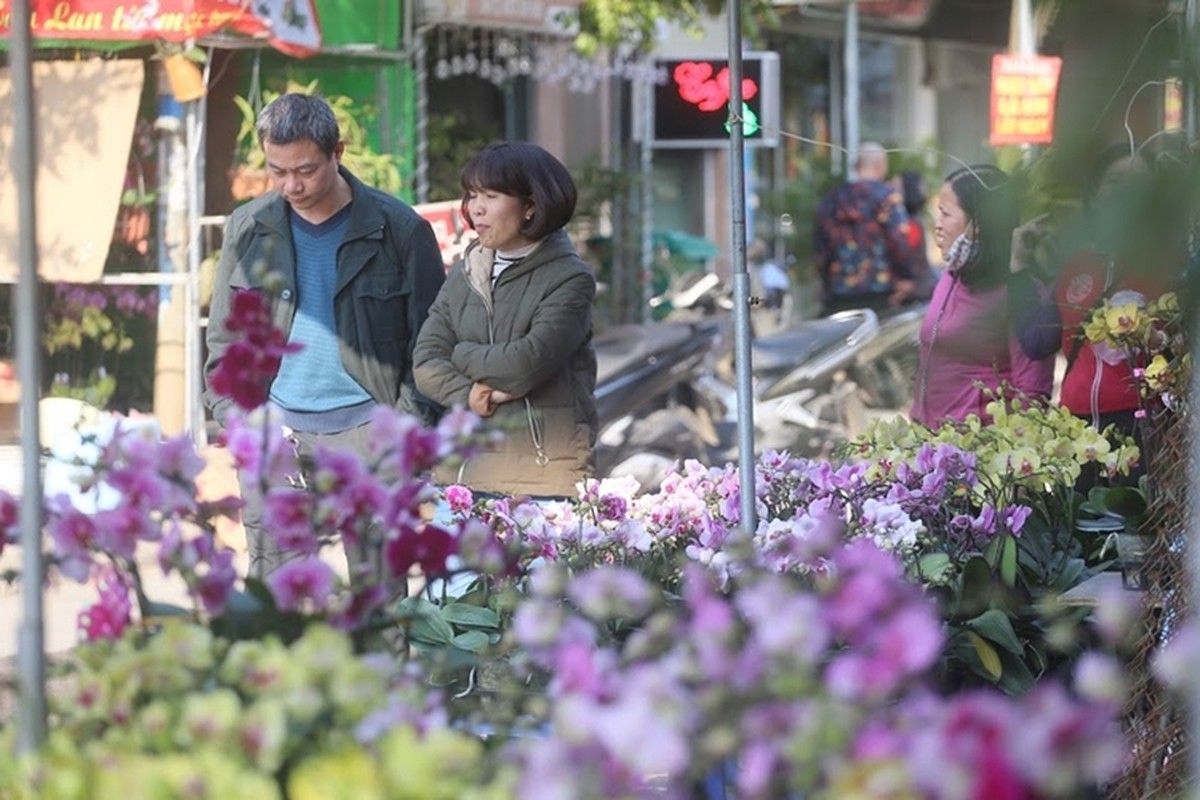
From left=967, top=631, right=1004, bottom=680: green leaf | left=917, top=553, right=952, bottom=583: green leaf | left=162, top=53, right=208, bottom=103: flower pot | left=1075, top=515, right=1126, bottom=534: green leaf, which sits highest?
left=162, top=53, right=208, bottom=103: flower pot

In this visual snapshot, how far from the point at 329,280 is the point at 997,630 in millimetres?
1818

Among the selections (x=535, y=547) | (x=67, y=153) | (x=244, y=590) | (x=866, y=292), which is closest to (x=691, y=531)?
(x=535, y=547)

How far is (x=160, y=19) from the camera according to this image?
28.6ft

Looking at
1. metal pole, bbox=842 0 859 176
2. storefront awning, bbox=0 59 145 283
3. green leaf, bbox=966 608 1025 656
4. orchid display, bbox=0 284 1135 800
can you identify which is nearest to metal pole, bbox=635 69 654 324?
metal pole, bbox=842 0 859 176

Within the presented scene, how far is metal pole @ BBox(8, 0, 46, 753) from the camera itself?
2.25 meters

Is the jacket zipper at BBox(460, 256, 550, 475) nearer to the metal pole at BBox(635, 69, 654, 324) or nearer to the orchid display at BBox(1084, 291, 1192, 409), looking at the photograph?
the orchid display at BBox(1084, 291, 1192, 409)

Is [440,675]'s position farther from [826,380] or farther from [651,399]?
[826,380]

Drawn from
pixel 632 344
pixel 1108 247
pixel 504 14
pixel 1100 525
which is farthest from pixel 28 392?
pixel 504 14

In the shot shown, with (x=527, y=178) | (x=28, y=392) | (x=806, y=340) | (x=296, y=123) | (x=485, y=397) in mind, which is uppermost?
(x=296, y=123)

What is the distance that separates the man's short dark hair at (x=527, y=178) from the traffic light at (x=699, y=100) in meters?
5.84

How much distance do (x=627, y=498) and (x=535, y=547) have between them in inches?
22.2

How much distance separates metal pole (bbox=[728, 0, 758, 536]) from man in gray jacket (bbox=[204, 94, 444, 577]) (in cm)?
132

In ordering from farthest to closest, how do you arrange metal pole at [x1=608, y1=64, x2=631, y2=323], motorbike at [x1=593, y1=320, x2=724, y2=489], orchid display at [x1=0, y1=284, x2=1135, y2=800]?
metal pole at [x1=608, y1=64, x2=631, y2=323] < motorbike at [x1=593, y1=320, x2=724, y2=489] < orchid display at [x1=0, y1=284, x2=1135, y2=800]

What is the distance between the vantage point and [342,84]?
10250 millimetres
